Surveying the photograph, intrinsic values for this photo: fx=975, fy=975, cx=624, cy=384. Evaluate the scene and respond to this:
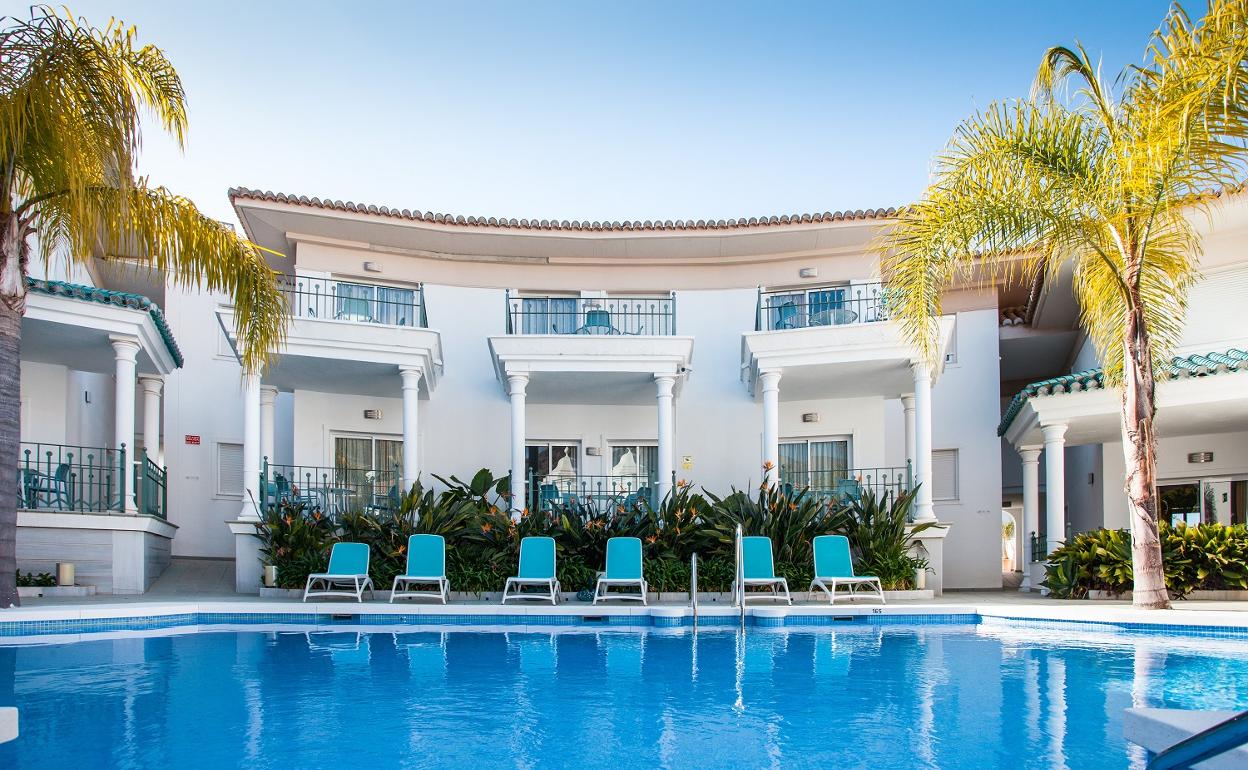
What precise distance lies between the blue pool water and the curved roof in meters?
8.33

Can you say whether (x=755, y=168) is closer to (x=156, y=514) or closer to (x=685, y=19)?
(x=685, y=19)

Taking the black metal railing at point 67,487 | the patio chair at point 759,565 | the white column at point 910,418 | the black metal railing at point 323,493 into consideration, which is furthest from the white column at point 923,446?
the black metal railing at point 67,487

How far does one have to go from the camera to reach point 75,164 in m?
9.38

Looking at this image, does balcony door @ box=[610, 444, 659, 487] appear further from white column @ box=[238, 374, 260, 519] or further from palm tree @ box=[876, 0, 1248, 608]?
palm tree @ box=[876, 0, 1248, 608]

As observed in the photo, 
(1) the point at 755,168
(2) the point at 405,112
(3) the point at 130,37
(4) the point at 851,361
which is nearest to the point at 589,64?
(2) the point at 405,112

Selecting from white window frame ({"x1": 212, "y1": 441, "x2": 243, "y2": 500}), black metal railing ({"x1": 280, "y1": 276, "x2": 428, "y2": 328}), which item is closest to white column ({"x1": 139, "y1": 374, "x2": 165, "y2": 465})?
white window frame ({"x1": 212, "y1": 441, "x2": 243, "y2": 500})

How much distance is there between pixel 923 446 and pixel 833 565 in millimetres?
2824

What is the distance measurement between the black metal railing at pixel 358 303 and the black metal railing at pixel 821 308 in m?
5.78

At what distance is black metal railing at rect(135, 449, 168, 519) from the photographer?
14586 millimetres

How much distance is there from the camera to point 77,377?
17.5 metres

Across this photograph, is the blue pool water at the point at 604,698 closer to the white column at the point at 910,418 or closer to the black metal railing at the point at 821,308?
the black metal railing at the point at 821,308

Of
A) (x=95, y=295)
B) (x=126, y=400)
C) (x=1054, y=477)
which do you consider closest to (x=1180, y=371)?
(x=1054, y=477)

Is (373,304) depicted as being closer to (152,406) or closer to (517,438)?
(517,438)

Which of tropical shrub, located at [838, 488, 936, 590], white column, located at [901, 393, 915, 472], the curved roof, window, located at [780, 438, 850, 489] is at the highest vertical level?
the curved roof
